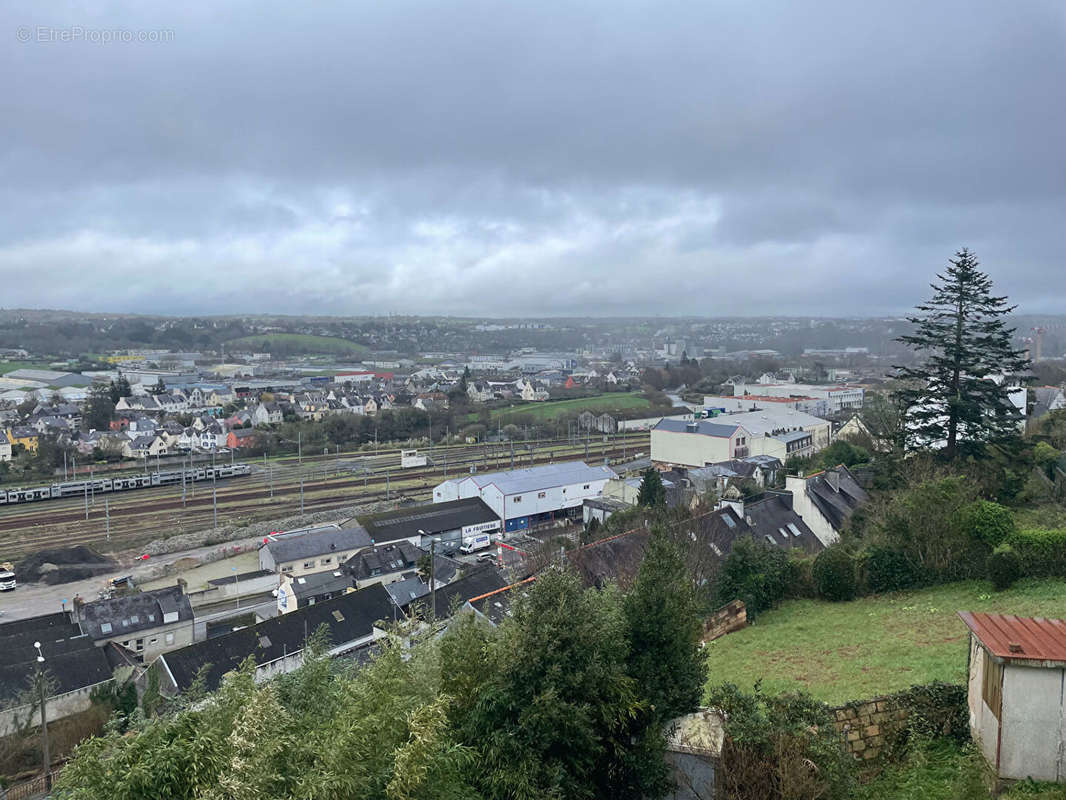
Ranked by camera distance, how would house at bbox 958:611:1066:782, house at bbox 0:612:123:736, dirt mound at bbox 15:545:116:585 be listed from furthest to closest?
dirt mound at bbox 15:545:116:585 → house at bbox 0:612:123:736 → house at bbox 958:611:1066:782

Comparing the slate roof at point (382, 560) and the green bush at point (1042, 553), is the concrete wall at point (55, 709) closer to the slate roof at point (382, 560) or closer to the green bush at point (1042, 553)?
the slate roof at point (382, 560)

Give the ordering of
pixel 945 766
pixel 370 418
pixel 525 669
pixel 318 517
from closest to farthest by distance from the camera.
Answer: pixel 525 669, pixel 945 766, pixel 318 517, pixel 370 418

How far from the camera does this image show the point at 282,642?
14984mm

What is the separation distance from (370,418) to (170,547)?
1101 inches

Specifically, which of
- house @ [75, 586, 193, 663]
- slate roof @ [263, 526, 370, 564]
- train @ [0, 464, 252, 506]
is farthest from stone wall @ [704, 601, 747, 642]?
train @ [0, 464, 252, 506]

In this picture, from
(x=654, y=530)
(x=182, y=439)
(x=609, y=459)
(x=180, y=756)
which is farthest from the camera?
(x=182, y=439)

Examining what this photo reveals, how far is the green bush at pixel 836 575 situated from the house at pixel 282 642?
772 centimetres

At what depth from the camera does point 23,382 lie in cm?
8075

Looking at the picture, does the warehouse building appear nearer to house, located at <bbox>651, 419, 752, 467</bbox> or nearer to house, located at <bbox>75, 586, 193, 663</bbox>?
house, located at <bbox>75, 586, 193, 663</bbox>

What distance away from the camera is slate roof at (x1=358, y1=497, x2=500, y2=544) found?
997 inches

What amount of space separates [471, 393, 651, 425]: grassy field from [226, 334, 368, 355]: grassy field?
74.5 m

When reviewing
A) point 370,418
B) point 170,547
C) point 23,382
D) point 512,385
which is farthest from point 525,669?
point 23,382

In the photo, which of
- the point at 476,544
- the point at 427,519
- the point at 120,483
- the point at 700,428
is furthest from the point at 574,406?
the point at 476,544

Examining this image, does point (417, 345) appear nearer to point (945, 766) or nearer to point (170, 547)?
point (170, 547)
